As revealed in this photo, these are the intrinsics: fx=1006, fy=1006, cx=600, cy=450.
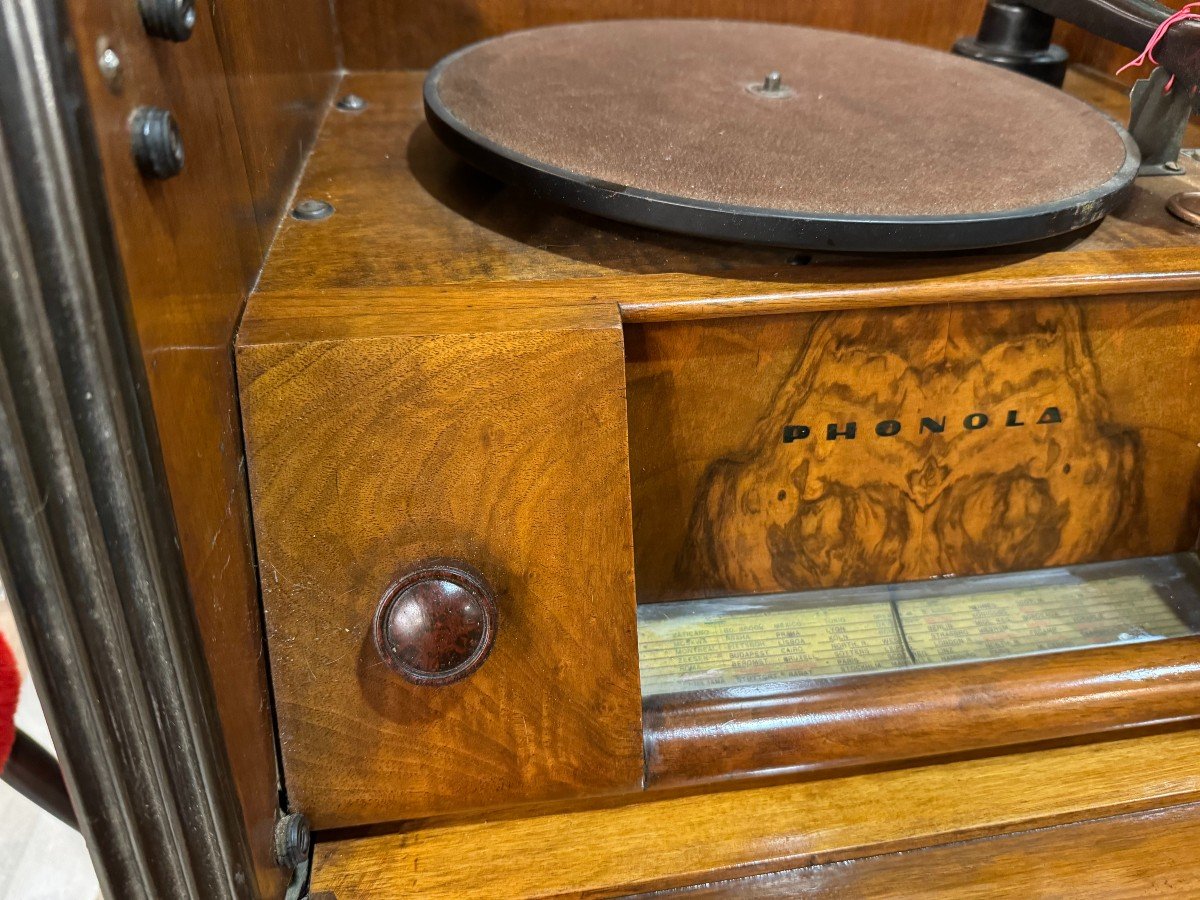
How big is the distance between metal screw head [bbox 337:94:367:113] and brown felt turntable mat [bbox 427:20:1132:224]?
0.18 m

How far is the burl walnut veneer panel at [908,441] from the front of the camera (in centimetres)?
87

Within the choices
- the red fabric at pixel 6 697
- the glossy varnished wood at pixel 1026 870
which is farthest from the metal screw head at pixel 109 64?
the glossy varnished wood at pixel 1026 870

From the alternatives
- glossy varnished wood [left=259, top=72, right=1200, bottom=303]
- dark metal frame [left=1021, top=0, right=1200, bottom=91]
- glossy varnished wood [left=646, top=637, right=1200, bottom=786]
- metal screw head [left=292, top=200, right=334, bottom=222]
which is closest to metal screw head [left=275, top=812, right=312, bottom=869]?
glossy varnished wood [left=646, top=637, right=1200, bottom=786]

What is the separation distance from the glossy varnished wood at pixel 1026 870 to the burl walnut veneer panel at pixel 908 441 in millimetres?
256

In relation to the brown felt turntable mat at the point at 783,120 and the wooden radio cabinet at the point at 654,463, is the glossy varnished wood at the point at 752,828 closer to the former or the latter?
the wooden radio cabinet at the point at 654,463

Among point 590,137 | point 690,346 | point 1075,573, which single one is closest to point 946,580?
point 1075,573

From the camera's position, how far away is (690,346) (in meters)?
0.84

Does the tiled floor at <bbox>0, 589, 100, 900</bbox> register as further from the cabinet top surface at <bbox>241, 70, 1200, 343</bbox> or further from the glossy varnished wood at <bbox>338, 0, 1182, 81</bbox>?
the glossy varnished wood at <bbox>338, 0, 1182, 81</bbox>

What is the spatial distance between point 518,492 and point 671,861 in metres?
0.33

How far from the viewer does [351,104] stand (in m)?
1.25

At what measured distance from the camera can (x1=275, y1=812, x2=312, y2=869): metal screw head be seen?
77cm

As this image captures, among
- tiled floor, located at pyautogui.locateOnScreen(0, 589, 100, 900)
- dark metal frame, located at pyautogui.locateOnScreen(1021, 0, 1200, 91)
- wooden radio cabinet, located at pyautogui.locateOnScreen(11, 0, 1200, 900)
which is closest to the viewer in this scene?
wooden radio cabinet, located at pyautogui.locateOnScreen(11, 0, 1200, 900)

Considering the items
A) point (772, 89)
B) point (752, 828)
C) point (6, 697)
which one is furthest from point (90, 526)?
point (772, 89)

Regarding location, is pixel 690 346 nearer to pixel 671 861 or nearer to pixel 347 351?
pixel 347 351
